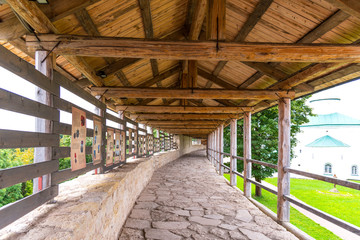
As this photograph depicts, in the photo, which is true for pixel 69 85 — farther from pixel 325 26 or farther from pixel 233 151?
pixel 233 151

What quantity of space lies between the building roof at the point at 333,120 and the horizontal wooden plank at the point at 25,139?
2988 centimetres

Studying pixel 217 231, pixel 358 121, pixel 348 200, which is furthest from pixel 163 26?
pixel 358 121

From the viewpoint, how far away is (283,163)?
487cm

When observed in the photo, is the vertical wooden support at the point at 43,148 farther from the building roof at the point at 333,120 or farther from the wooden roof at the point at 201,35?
the building roof at the point at 333,120

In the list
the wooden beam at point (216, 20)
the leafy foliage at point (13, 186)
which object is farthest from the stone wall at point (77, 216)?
the leafy foliage at point (13, 186)

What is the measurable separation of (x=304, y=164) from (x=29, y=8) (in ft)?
93.1

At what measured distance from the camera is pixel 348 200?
16.7m

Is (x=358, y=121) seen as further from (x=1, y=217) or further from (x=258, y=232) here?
(x=1, y=217)

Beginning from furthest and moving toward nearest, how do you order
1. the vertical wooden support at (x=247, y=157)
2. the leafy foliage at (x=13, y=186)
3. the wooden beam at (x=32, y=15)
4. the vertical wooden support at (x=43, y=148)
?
the leafy foliage at (x=13, y=186) → the vertical wooden support at (x=247, y=157) → the vertical wooden support at (x=43, y=148) → the wooden beam at (x=32, y=15)

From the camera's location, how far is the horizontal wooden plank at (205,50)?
3.09m

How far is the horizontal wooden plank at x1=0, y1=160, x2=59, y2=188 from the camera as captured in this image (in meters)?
1.60

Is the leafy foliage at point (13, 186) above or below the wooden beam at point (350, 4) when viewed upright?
below

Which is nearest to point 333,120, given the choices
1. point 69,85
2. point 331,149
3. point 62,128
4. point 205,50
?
point 331,149

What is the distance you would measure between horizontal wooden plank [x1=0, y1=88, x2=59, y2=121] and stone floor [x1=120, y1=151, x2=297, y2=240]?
2318 millimetres
